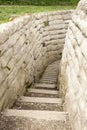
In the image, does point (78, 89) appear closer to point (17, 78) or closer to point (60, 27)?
point (17, 78)

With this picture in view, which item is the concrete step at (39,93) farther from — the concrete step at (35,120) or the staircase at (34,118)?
the concrete step at (35,120)

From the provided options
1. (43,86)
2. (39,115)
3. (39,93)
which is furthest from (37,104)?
(43,86)

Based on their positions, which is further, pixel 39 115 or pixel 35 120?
pixel 39 115

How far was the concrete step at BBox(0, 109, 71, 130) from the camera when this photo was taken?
4129 millimetres

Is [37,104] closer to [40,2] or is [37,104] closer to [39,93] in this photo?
[39,93]

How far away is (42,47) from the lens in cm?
1117

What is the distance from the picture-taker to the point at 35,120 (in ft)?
14.2

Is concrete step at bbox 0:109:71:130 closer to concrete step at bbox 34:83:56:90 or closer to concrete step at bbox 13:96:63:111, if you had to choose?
concrete step at bbox 13:96:63:111

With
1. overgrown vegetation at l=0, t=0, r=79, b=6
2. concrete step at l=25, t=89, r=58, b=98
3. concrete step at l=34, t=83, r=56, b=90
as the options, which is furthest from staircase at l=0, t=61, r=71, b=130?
overgrown vegetation at l=0, t=0, r=79, b=6

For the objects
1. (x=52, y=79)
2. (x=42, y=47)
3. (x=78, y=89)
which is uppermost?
(x=78, y=89)

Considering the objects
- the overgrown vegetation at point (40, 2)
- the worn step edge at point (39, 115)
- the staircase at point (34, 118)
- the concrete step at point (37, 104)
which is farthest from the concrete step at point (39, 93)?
the overgrown vegetation at point (40, 2)

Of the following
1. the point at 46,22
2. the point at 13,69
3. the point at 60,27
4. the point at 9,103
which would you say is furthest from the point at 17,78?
the point at 60,27

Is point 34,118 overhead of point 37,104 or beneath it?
overhead

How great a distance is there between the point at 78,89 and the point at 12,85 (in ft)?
5.64
